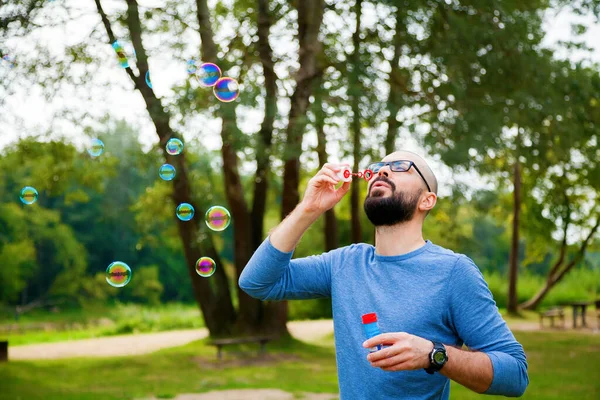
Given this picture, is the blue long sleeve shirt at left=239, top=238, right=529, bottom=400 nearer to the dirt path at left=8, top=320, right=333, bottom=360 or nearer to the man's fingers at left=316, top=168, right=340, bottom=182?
the man's fingers at left=316, top=168, right=340, bottom=182

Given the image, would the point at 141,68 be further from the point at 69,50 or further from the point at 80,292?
the point at 80,292

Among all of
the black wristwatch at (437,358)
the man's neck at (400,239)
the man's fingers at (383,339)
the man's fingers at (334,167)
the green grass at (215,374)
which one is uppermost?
the man's fingers at (334,167)

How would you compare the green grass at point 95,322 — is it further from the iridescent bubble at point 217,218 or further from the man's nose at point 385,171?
the man's nose at point 385,171

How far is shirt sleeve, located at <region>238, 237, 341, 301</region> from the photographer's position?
286 centimetres

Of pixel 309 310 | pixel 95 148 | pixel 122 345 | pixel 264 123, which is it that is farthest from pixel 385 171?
pixel 309 310

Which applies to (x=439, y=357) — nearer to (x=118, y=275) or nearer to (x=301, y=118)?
(x=118, y=275)

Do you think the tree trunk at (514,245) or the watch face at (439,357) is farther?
the tree trunk at (514,245)

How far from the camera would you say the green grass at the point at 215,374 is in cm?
1045

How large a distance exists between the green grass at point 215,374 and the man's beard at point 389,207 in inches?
299

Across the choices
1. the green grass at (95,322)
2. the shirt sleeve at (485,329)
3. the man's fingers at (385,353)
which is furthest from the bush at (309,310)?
the man's fingers at (385,353)

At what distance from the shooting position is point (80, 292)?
48.0 m

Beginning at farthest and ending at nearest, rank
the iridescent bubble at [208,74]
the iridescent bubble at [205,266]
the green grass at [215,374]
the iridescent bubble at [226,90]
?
the green grass at [215,374], the iridescent bubble at [208,74], the iridescent bubble at [226,90], the iridescent bubble at [205,266]

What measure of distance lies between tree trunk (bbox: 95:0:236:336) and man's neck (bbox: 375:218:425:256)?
1010cm

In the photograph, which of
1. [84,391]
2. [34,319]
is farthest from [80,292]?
[84,391]
